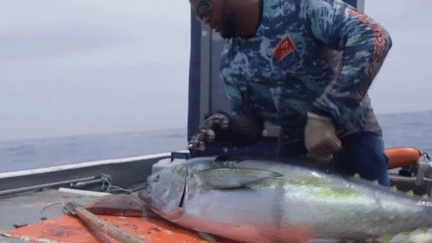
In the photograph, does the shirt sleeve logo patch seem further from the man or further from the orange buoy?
the orange buoy

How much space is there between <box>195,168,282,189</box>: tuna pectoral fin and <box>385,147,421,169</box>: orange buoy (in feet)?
8.24

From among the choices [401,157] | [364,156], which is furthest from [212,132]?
[401,157]

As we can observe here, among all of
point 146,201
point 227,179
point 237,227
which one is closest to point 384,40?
point 227,179

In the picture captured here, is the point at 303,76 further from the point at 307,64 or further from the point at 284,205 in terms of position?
the point at 284,205

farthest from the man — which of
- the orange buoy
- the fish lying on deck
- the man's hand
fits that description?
the orange buoy

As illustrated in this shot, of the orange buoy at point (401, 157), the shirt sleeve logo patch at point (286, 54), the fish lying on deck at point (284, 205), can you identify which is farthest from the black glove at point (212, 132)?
the orange buoy at point (401, 157)

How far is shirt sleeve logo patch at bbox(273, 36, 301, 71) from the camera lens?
1.91 metres

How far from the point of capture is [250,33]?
199cm

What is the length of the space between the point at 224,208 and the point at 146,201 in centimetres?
48

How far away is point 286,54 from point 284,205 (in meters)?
0.78

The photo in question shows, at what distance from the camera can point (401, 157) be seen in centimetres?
372

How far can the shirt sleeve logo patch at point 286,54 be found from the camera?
75.2 inches

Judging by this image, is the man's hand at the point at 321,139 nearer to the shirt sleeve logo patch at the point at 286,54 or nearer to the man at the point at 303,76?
the man at the point at 303,76

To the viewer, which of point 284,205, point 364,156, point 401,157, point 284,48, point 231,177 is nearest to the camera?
point 284,205
